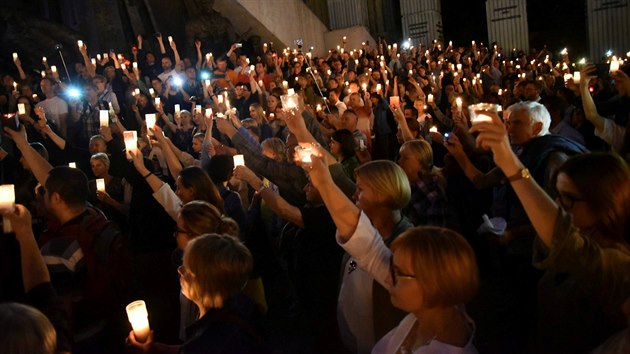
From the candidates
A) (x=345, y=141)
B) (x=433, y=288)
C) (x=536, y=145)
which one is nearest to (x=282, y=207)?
(x=345, y=141)

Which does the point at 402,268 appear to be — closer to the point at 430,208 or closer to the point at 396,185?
the point at 396,185

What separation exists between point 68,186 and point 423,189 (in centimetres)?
238

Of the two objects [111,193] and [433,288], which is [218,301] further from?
[111,193]

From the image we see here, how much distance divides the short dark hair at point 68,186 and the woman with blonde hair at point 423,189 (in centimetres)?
221

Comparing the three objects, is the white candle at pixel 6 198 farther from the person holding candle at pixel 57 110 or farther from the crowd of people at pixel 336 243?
the person holding candle at pixel 57 110

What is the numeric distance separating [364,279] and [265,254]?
5.83 ft

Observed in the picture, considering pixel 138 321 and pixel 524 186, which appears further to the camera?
pixel 138 321

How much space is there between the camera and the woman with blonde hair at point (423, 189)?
4.03 meters

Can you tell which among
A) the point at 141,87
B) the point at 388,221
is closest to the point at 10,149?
the point at 141,87

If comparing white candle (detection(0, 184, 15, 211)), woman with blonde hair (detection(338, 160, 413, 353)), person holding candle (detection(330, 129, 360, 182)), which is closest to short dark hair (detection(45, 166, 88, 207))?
white candle (detection(0, 184, 15, 211))

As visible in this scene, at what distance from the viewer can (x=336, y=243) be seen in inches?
140

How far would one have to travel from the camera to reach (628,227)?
209cm

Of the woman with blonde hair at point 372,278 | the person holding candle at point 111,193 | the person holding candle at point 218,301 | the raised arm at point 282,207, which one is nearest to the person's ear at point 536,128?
the woman with blonde hair at point 372,278

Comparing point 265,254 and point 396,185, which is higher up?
point 396,185
